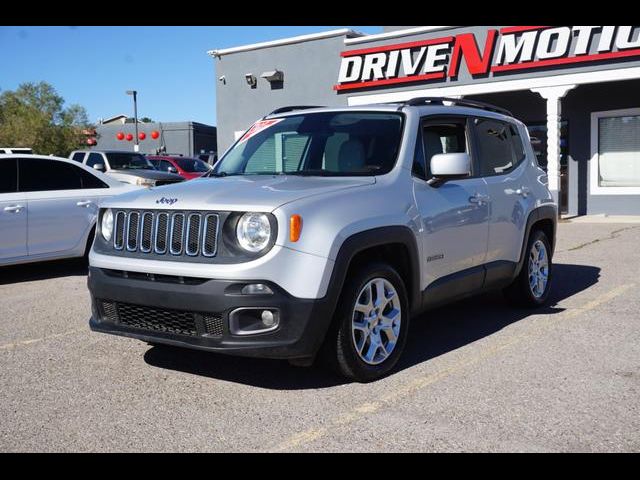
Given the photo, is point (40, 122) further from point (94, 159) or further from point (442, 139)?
point (442, 139)

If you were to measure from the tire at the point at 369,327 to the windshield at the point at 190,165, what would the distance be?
17.0 m

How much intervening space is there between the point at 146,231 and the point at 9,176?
16.1 feet

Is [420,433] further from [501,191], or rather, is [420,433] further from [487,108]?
[487,108]

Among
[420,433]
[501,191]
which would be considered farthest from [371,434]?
[501,191]

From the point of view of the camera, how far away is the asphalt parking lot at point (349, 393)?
3.69m

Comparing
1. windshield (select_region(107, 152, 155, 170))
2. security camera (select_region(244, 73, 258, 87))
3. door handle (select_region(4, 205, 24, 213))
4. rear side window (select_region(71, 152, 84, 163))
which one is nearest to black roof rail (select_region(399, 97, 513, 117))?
door handle (select_region(4, 205, 24, 213))

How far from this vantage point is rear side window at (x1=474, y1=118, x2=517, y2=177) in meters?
6.11

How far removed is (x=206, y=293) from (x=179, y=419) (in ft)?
2.31

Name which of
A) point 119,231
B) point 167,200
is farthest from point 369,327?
point 119,231

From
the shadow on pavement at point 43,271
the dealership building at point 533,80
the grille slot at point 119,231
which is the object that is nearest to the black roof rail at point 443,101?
the grille slot at point 119,231

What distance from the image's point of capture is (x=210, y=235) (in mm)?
4262

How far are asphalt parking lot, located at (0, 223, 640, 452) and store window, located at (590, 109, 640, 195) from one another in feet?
36.3

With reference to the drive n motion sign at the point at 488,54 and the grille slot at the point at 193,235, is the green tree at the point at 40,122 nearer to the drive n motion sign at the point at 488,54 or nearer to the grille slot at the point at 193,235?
the drive n motion sign at the point at 488,54

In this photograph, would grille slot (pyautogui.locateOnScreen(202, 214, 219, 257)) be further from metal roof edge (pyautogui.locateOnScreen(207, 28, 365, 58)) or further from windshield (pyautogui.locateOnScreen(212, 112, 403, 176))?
metal roof edge (pyautogui.locateOnScreen(207, 28, 365, 58))
